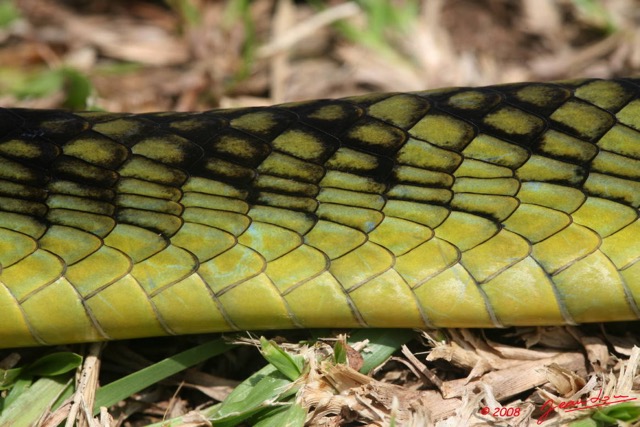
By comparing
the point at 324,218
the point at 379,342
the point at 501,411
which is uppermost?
the point at 324,218

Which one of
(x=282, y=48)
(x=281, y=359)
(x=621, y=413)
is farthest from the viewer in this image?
(x=282, y=48)

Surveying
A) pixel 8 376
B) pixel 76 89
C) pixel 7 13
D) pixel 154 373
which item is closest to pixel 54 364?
pixel 8 376

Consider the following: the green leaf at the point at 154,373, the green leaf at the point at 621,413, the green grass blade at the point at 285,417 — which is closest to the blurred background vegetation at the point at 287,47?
the green leaf at the point at 154,373

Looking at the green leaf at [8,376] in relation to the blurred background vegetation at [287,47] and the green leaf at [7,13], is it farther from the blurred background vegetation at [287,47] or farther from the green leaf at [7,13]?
the green leaf at [7,13]

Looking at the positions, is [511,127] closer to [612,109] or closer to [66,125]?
[612,109]

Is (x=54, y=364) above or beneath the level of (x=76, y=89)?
beneath

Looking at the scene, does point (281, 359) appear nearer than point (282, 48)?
Yes

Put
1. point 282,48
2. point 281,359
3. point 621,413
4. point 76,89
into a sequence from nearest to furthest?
point 621,413, point 281,359, point 76,89, point 282,48
